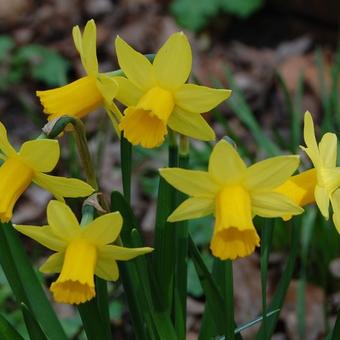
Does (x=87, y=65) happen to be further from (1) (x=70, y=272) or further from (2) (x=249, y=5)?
(2) (x=249, y=5)

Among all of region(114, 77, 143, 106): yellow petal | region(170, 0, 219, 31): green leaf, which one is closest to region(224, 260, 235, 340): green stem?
region(114, 77, 143, 106): yellow petal

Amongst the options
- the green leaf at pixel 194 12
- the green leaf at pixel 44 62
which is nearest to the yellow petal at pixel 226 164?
the green leaf at pixel 44 62

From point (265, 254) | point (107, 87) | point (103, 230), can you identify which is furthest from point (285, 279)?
point (107, 87)

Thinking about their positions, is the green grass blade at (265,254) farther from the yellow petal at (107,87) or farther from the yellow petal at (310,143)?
the yellow petal at (107,87)

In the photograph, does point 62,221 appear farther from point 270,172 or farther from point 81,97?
point 270,172

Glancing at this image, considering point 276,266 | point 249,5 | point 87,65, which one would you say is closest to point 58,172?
point 276,266
